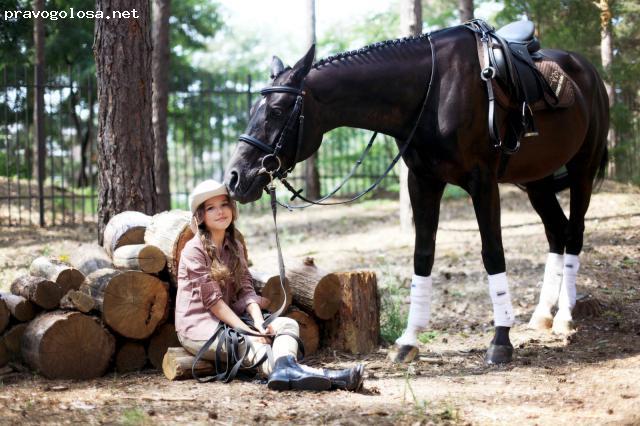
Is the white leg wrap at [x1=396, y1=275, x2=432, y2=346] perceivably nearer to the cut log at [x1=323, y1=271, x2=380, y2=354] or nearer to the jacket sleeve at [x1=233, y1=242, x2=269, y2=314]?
the cut log at [x1=323, y1=271, x2=380, y2=354]

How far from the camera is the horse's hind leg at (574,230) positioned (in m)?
6.32

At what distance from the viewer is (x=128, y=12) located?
6.43 m

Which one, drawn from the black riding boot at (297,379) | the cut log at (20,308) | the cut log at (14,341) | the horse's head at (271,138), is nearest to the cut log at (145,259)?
the cut log at (20,308)

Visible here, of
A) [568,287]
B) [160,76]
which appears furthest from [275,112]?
[160,76]

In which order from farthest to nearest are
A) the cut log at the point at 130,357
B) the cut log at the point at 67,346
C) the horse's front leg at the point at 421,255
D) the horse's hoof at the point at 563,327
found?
the horse's hoof at the point at 563,327 < the horse's front leg at the point at 421,255 < the cut log at the point at 130,357 < the cut log at the point at 67,346

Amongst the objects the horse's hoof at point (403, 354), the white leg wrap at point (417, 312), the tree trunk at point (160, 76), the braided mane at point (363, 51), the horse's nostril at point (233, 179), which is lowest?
the horse's hoof at point (403, 354)

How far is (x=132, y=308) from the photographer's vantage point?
5059 mm

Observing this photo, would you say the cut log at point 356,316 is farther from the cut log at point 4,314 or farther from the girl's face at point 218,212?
the cut log at point 4,314

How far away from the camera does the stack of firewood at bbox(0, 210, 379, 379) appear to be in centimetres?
489

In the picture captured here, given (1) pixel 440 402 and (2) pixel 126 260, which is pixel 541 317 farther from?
(2) pixel 126 260

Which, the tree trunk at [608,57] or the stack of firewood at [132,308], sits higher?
the tree trunk at [608,57]

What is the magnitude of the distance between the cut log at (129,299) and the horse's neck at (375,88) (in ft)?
5.45

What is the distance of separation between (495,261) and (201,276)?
204 centimetres

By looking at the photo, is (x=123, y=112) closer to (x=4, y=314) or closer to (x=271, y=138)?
(x=4, y=314)
